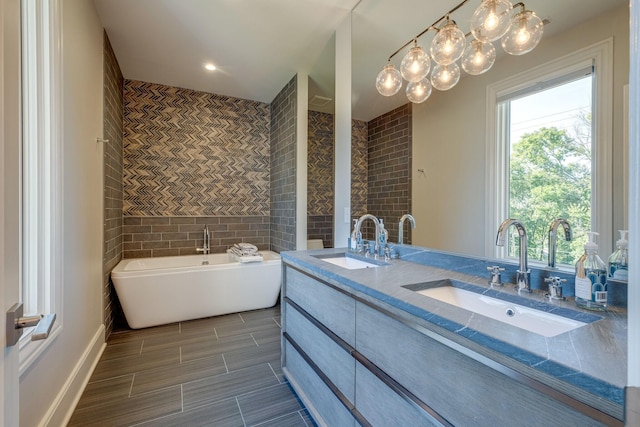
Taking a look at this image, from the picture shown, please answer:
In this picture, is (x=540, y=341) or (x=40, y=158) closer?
(x=540, y=341)

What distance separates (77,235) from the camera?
193 centimetres

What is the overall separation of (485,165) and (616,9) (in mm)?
671

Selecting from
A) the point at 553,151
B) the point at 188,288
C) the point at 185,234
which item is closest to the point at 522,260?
the point at 553,151

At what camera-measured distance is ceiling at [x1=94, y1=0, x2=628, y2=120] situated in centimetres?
215

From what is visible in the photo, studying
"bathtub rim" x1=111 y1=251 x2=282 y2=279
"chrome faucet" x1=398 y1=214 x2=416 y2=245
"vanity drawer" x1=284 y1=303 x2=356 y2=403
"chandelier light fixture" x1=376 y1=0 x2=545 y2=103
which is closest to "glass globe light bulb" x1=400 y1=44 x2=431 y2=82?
"chandelier light fixture" x1=376 y1=0 x2=545 y2=103

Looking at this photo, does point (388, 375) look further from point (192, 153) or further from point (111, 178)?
point (192, 153)

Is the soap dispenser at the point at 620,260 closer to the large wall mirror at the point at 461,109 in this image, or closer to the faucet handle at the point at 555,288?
the large wall mirror at the point at 461,109

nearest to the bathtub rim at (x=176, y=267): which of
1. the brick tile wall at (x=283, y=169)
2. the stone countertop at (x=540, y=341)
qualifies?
the brick tile wall at (x=283, y=169)

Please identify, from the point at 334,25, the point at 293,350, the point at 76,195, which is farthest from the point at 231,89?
the point at 293,350

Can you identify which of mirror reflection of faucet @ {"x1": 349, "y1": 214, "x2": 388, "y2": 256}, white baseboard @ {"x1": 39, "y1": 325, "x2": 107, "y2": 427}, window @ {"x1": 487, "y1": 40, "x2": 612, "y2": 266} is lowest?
white baseboard @ {"x1": 39, "y1": 325, "x2": 107, "y2": 427}

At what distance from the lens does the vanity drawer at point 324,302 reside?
1.30 metres

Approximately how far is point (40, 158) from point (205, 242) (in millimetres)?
2427

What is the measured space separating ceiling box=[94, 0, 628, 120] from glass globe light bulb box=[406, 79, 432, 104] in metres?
0.08

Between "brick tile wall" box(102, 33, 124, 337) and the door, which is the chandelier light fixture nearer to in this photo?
the door
